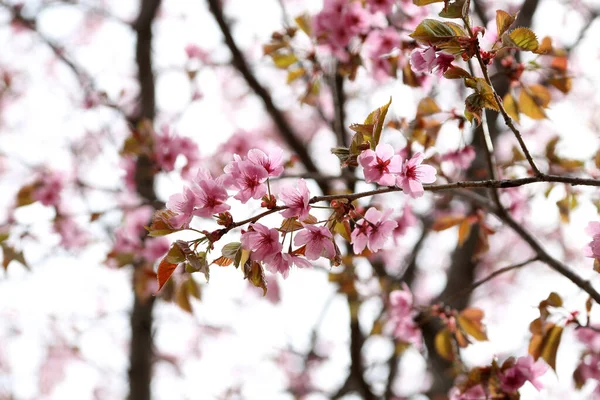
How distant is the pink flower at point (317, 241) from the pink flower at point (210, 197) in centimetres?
15

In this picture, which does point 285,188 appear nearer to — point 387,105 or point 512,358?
point 387,105

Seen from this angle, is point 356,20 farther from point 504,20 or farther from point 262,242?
point 262,242

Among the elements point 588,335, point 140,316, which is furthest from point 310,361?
point 588,335

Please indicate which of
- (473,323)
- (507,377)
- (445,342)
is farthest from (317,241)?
(445,342)

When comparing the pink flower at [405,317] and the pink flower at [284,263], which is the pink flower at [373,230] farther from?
the pink flower at [405,317]

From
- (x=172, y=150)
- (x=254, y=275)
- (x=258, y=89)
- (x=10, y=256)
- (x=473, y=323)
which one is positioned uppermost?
(x=258, y=89)

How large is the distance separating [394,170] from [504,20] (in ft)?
1.09

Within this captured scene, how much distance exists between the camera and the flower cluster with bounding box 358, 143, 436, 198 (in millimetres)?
983

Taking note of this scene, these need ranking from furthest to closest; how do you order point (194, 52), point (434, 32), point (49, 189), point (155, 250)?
1. point (194, 52)
2. point (49, 189)
3. point (155, 250)
4. point (434, 32)

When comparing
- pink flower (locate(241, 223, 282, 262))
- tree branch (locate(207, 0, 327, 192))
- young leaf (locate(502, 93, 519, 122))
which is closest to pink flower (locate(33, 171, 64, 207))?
tree branch (locate(207, 0, 327, 192))

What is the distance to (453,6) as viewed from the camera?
3.13ft

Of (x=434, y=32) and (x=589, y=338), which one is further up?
(x=434, y=32)

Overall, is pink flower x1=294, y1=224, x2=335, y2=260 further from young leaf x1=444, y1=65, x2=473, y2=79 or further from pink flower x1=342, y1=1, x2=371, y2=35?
pink flower x1=342, y1=1, x2=371, y2=35

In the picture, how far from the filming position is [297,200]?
953mm
